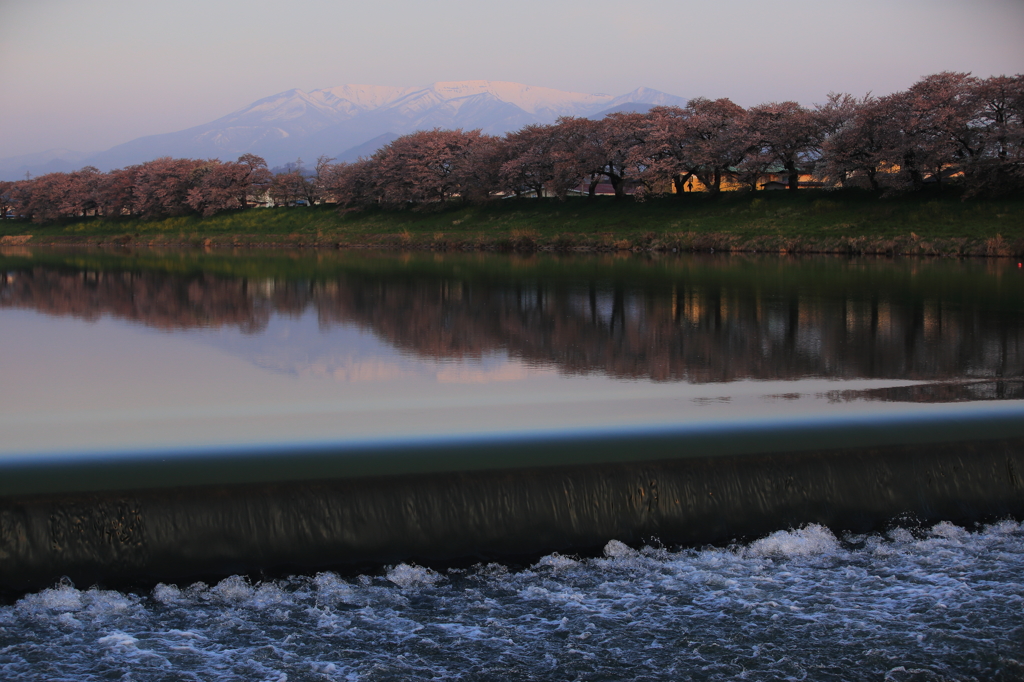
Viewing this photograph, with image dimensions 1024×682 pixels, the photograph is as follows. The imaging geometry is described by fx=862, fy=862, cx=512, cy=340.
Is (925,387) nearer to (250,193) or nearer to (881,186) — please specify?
(881,186)

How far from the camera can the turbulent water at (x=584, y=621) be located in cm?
529

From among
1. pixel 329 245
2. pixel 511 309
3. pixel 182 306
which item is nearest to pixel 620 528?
pixel 511 309

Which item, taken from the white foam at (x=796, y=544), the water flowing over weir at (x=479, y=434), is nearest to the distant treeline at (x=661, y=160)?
the water flowing over weir at (x=479, y=434)

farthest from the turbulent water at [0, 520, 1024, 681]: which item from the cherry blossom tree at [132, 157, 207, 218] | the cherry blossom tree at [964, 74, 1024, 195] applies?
the cherry blossom tree at [132, 157, 207, 218]

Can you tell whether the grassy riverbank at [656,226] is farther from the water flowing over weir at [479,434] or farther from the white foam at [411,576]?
the white foam at [411,576]

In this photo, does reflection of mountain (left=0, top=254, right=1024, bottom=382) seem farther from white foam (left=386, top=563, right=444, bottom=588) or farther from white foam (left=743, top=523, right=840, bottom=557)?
white foam (left=386, top=563, right=444, bottom=588)

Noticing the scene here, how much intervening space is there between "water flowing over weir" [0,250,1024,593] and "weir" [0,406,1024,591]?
0.02m

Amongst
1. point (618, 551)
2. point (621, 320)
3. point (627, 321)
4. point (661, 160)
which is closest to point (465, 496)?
point (618, 551)

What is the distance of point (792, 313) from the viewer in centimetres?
1823

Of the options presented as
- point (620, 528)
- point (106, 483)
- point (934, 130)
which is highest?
point (934, 130)

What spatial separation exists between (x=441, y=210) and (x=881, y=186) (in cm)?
2957

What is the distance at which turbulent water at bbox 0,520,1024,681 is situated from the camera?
529 centimetres

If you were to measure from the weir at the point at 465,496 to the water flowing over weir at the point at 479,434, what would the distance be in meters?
0.02

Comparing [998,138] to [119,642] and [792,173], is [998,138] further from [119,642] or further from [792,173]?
[119,642]
